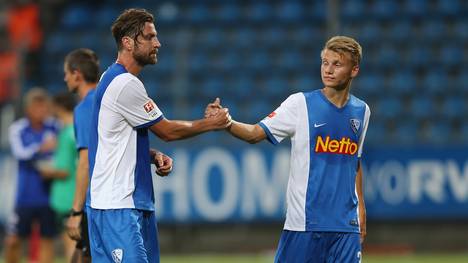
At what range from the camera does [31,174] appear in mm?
12180

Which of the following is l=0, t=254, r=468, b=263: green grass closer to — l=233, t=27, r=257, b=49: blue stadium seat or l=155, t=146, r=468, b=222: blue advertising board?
l=155, t=146, r=468, b=222: blue advertising board

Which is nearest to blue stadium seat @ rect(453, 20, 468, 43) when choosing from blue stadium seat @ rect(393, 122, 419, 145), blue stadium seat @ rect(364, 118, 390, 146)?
blue stadium seat @ rect(393, 122, 419, 145)

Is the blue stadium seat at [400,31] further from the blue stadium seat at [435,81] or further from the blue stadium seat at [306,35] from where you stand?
the blue stadium seat at [306,35]

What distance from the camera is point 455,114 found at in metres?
16.5

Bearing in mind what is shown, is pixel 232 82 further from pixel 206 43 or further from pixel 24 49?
pixel 24 49

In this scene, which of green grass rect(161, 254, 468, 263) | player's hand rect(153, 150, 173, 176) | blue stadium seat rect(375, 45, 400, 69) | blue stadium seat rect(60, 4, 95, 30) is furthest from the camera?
blue stadium seat rect(60, 4, 95, 30)

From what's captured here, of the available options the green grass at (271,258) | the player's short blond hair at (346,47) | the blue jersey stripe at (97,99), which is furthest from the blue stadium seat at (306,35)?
the blue jersey stripe at (97,99)

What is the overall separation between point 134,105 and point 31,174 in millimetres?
5829

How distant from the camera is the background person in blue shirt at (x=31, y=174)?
12.0 meters

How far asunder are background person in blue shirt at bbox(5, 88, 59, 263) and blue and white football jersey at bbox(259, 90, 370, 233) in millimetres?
5420

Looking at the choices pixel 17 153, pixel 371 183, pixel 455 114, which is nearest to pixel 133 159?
pixel 17 153

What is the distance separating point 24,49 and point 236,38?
3690 millimetres

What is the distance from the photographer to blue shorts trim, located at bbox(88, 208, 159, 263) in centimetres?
649

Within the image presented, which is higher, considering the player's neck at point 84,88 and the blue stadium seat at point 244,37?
the blue stadium seat at point 244,37
